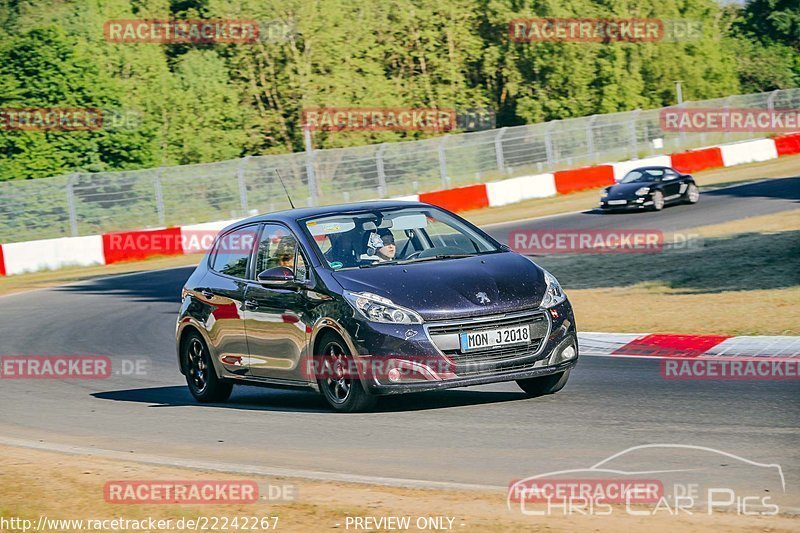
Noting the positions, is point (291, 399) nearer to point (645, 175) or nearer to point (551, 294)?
point (551, 294)

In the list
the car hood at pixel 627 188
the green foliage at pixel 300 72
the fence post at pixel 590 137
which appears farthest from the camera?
the green foliage at pixel 300 72

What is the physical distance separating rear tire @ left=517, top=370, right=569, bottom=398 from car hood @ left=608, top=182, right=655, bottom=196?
21211 mm

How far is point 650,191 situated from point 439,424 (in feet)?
74.5

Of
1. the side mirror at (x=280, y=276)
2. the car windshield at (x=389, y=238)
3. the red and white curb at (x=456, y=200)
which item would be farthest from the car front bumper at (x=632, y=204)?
the side mirror at (x=280, y=276)

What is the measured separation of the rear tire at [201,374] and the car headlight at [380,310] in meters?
2.58

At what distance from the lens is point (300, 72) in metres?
55.7

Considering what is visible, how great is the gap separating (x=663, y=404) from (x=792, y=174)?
95.4 feet

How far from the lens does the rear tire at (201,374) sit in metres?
11.6

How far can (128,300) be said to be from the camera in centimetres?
2288

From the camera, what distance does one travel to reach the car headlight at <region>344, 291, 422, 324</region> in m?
9.19

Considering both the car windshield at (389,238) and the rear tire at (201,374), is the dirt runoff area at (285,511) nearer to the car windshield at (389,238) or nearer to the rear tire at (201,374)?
the car windshield at (389,238)

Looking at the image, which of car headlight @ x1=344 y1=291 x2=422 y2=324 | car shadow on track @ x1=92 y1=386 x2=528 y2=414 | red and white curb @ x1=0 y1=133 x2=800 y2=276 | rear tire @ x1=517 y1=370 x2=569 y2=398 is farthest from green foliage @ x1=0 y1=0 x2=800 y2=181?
car headlight @ x1=344 y1=291 x2=422 y2=324

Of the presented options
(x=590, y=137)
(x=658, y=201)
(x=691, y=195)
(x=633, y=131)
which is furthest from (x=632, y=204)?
(x=633, y=131)

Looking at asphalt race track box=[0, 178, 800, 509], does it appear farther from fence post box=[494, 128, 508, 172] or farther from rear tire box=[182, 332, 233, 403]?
fence post box=[494, 128, 508, 172]
